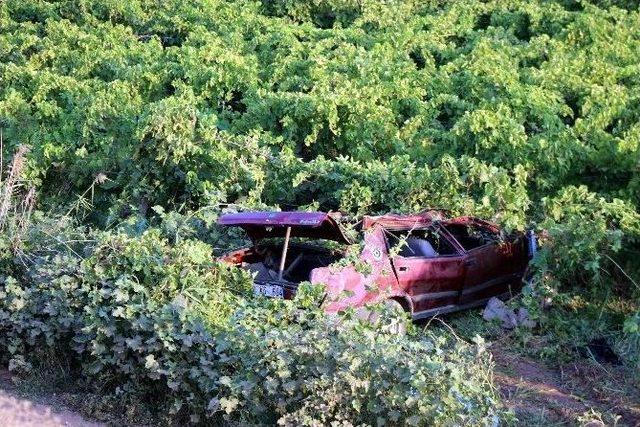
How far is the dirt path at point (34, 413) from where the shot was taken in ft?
25.6

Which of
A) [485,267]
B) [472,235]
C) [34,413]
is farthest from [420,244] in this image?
[34,413]

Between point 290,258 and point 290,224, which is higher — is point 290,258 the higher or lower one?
the lower one

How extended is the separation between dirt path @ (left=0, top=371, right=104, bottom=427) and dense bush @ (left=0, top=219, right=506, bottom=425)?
40cm

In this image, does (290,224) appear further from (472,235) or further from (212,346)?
(472,235)

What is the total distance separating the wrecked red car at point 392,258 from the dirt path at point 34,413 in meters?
2.12

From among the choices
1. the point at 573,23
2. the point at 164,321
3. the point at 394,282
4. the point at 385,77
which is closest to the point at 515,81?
the point at 385,77

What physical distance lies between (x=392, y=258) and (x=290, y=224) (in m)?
1.16

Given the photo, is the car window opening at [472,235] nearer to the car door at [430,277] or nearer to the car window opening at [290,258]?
the car door at [430,277]

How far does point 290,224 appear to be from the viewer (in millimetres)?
9664

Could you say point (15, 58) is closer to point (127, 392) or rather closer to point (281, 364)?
point (127, 392)

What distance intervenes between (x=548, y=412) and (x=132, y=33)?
12.9 m

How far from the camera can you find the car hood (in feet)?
31.5

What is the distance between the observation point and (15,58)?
17266 mm

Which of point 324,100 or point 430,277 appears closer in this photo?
point 430,277
